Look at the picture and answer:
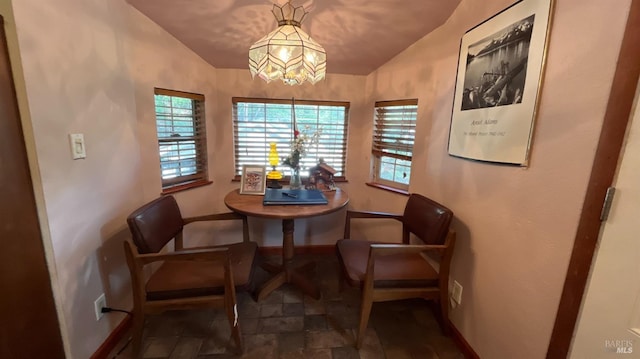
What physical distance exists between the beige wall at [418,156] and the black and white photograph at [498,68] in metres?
0.12

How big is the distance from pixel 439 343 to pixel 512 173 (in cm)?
121

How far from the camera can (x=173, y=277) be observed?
154 centimetres

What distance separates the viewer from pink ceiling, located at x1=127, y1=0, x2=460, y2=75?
1628 millimetres

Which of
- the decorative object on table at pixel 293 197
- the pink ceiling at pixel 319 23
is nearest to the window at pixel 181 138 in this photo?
the pink ceiling at pixel 319 23

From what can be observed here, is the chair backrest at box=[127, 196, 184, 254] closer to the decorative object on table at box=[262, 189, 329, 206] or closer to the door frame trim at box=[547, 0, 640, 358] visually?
the decorative object on table at box=[262, 189, 329, 206]

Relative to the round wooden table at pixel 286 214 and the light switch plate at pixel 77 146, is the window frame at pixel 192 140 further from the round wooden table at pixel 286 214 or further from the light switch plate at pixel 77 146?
the light switch plate at pixel 77 146

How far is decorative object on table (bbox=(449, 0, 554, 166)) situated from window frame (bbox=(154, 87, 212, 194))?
2119 millimetres

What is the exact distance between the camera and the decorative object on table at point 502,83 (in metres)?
1.14

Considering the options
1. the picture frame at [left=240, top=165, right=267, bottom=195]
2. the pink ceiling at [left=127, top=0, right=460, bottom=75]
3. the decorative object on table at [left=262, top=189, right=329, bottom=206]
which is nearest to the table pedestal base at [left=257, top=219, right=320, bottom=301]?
the decorative object on table at [left=262, top=189, right=329, bottom=206]

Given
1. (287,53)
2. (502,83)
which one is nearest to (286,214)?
(287,53)

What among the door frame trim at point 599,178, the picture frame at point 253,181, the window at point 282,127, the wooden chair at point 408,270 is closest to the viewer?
the door frame trim at point 599,178

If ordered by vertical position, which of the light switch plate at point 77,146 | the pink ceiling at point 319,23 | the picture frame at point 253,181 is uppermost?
the pink ceiling at point 319,23

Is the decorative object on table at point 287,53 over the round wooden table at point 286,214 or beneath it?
over

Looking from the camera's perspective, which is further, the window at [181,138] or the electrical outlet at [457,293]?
the window at [181,138]
